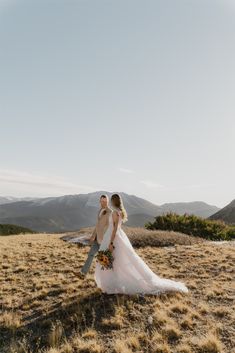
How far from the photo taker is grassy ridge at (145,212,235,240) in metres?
27.7

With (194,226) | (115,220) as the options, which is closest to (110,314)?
(115,220)

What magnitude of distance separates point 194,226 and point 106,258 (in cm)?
1917

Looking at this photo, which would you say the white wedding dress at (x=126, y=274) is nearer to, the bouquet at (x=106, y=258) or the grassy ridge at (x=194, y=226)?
the bouquet at (x=106, y=258)

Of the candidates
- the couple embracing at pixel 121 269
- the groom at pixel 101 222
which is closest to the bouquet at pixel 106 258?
the couple embracing at pixel 121 269

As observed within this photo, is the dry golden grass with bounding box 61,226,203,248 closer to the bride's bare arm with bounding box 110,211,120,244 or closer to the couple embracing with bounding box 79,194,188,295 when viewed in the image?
the couple embracing with bounding box 79,194,188,295

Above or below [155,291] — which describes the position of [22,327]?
below

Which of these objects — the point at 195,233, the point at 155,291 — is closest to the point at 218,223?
the point at 195,233

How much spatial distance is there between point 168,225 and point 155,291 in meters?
18.3

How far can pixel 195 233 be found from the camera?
28.0 metres

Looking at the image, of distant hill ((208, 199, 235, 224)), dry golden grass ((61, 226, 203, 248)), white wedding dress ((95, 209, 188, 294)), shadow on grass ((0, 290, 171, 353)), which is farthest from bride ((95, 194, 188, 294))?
distant hill ((208, 199, 235, 224))

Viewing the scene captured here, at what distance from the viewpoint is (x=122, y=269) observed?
11.0 metres

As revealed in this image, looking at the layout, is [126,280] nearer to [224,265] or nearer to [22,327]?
[22,327]

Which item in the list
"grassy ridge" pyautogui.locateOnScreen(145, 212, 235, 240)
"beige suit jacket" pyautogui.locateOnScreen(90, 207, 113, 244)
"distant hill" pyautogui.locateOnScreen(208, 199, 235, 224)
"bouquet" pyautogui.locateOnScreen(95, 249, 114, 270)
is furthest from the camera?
"distant hill" pyautogui.locateOnScreen(208, 199, 235, 224)

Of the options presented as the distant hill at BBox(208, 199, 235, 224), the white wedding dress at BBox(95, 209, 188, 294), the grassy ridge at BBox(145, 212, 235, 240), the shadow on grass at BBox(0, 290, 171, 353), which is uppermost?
the distant hill at BBox(208, 199, 235, 224)
